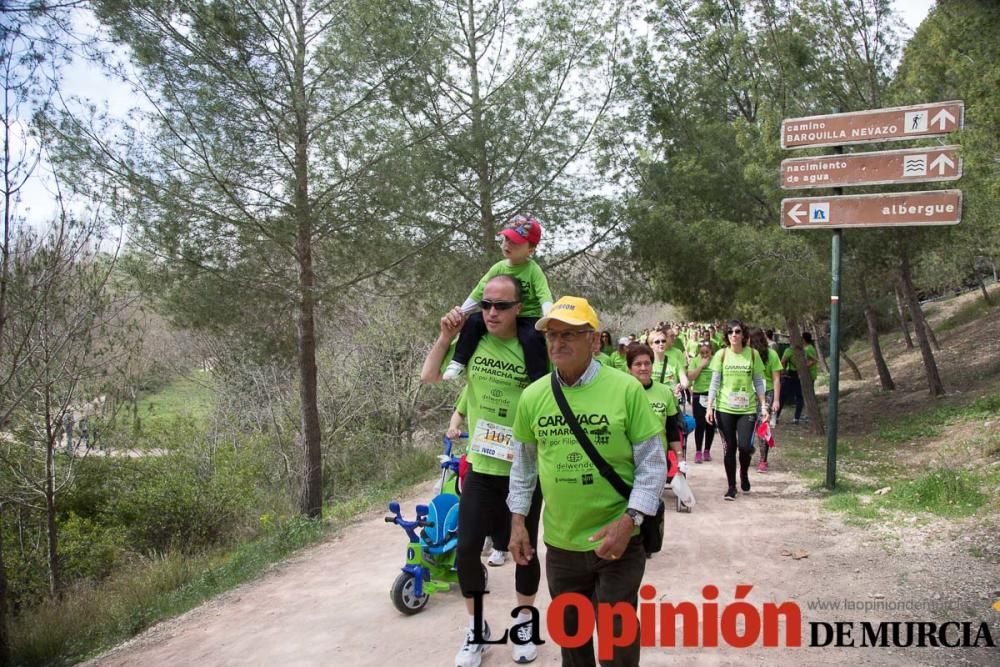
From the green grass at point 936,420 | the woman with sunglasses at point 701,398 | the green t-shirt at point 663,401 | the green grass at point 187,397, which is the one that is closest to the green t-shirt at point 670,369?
the woman with sunglasses at point 701,398

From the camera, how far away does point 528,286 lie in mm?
3666

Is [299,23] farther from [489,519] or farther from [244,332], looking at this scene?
[489,519]

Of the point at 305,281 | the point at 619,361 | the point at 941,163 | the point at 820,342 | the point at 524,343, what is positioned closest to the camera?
the point at 524,343

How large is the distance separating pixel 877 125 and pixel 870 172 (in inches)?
18.2

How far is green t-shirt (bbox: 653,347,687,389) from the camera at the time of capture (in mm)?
8500

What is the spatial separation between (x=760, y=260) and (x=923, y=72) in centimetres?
495

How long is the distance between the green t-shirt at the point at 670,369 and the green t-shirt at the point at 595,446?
6.04m

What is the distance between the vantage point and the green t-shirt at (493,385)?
3.48m

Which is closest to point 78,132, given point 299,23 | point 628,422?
point 299,23

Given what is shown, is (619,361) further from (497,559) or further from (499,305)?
(499,305)

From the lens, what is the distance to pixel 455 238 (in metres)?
11.2

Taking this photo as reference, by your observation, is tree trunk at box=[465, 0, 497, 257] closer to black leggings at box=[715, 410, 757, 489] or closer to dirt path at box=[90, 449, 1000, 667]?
black leggings at box=[715, 410, 757, 489]

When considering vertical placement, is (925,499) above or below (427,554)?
below

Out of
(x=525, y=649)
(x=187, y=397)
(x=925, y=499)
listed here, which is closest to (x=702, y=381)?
(x=925, y=499)
